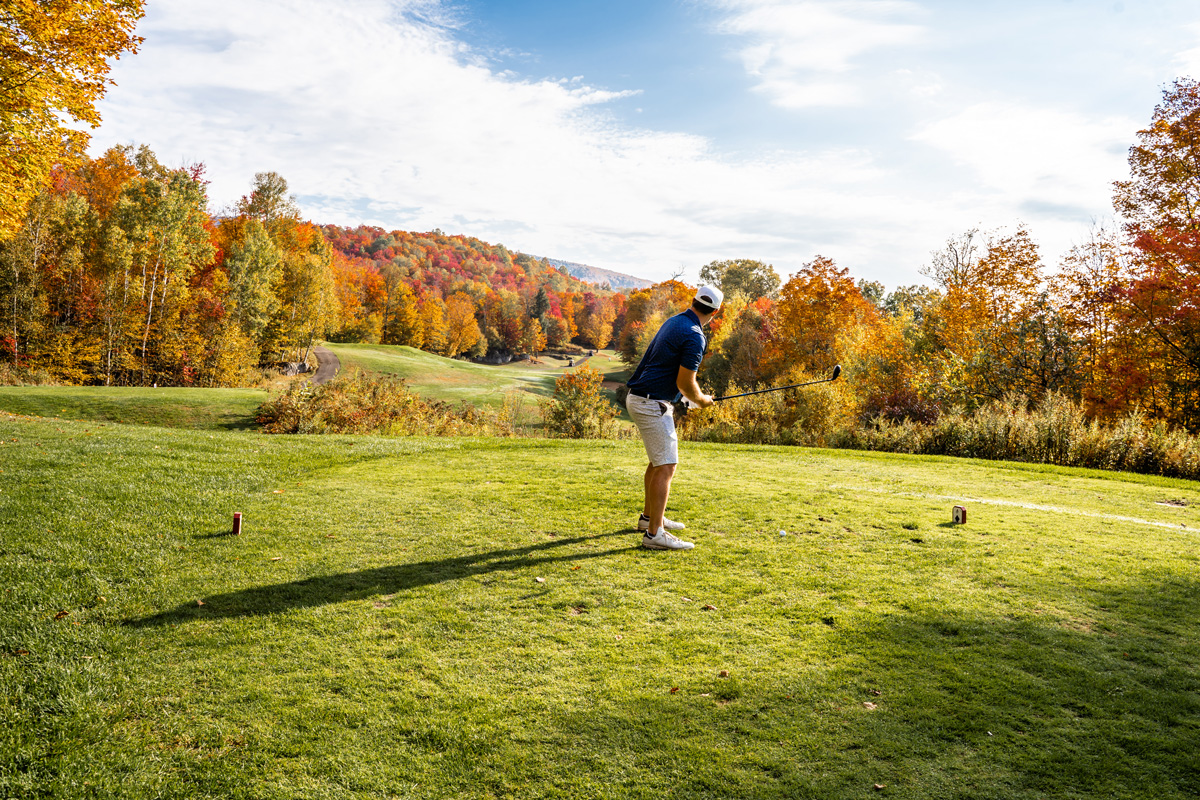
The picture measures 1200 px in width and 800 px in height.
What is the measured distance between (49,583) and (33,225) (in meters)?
39.7

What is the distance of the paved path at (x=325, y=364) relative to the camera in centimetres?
4505

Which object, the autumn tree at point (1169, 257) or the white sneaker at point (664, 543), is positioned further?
the autumn tree at point (1169, 257)

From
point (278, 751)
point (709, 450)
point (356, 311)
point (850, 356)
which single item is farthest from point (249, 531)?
point (356, 311)

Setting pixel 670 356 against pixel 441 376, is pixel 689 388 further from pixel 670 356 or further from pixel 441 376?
pixel 441 376

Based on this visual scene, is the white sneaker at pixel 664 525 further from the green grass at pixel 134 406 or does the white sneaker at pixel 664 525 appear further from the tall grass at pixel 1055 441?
the green grass at pixel 134 406

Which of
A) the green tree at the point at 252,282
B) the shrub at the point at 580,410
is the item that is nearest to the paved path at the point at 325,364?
the green tree at the point at 252,282

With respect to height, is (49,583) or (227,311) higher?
(227,311)

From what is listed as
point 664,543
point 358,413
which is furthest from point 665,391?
point 358,413

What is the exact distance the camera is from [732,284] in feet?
254

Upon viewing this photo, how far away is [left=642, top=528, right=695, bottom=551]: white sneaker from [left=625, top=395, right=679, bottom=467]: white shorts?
79cm

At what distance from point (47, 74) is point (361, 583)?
1514 cm

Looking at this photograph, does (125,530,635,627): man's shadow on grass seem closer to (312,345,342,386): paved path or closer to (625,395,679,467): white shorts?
(625,395,679,467): white shorts

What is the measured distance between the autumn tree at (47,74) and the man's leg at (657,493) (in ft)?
50.1

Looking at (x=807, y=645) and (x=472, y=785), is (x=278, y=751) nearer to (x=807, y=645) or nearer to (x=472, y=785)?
(x=472, y=785)
